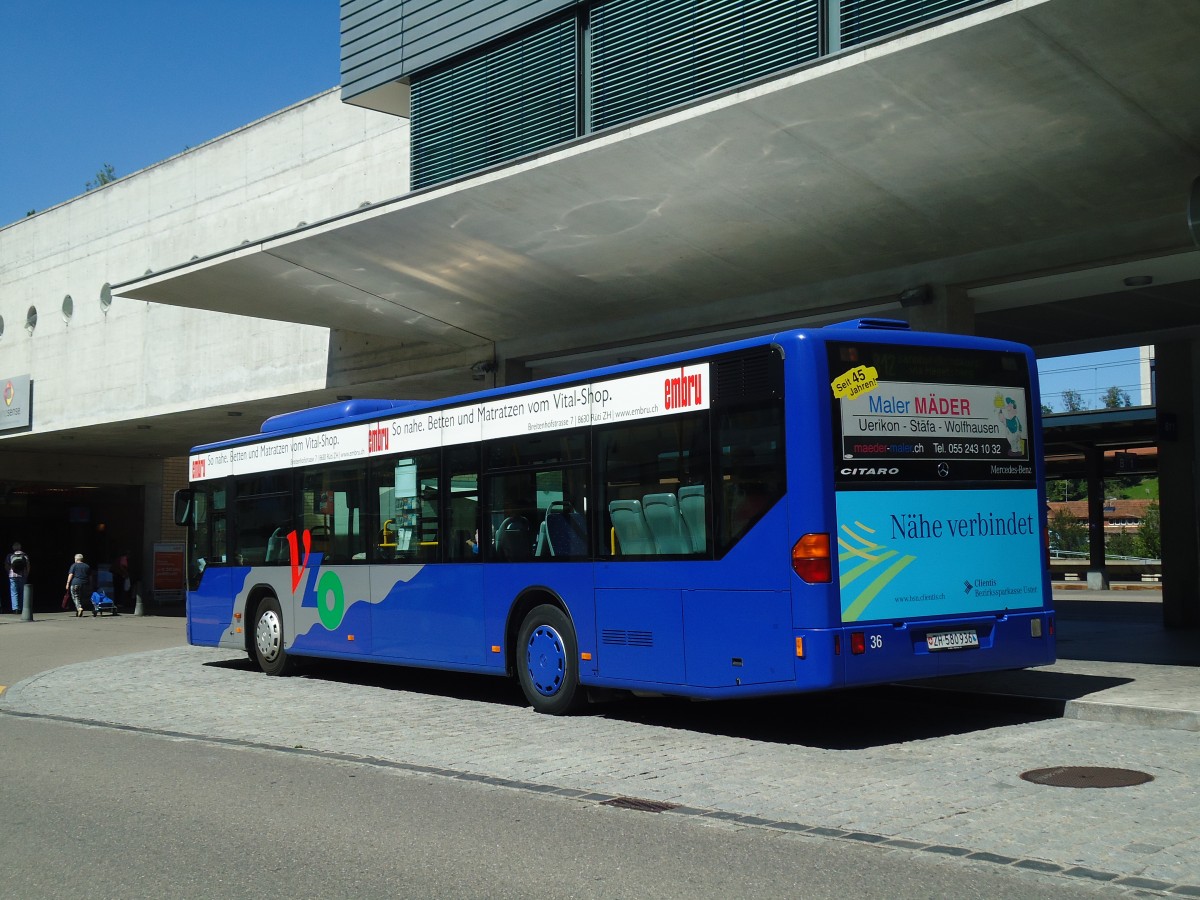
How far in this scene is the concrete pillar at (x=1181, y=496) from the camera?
712 inches

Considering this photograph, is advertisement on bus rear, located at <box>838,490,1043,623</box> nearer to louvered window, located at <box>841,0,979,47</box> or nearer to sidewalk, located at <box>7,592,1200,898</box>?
sidewalk, located at <box>7,592,1200,898</box>

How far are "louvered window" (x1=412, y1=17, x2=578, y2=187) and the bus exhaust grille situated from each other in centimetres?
729

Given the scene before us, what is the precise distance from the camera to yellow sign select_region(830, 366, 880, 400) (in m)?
9.35

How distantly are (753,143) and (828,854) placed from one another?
7930 millimetres

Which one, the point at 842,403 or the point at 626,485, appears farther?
the point at 626,485

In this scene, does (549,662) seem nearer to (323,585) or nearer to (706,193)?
(323,585)

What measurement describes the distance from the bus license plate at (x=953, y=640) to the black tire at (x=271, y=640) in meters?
8.73

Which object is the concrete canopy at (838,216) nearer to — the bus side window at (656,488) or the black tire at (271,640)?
the bus side window at (656,488)

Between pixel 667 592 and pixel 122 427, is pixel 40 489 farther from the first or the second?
pixel 667 592

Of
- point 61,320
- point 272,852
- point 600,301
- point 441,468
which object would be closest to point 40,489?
point 61,320

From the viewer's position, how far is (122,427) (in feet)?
101

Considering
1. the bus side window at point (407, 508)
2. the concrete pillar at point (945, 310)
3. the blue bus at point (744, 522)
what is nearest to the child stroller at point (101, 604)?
the bus side window at point (407, 508)

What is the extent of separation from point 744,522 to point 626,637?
5.40ft

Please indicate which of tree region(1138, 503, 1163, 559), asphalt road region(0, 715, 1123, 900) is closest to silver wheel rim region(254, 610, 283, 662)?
asphalt road region(0, 715, 1123, 900)
